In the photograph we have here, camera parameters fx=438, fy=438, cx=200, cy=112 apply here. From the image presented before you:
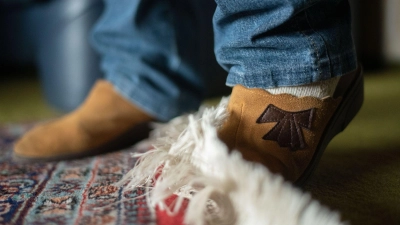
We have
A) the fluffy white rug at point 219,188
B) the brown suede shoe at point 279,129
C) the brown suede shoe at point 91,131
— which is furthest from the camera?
the brown suede shoe at point 91,131

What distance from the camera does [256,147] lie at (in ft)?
1.77

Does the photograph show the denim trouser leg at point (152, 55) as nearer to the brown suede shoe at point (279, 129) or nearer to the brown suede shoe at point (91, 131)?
the brown suede shoe at point (91, 131)

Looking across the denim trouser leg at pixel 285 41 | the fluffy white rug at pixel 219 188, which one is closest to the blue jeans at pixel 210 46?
the denim trouser leg at pixel 285 41

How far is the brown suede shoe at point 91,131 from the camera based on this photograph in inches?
32.8

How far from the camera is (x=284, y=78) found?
1.82 feet

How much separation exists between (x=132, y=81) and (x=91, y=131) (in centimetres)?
13

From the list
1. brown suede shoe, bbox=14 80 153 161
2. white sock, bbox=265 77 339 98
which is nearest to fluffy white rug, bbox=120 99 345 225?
white sock, bbox=265 77 339 98

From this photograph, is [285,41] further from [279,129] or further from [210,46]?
[210,46]

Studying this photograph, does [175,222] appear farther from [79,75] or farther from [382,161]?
[79,75]

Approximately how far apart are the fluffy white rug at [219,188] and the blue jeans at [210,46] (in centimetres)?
12

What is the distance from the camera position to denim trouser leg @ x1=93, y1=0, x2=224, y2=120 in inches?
35.2

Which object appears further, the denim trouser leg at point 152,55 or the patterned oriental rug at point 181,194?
the denim trouser leg at point 152,55

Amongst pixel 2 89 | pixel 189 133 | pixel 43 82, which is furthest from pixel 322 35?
pixel 2 89

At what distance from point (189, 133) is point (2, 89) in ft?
5.15
